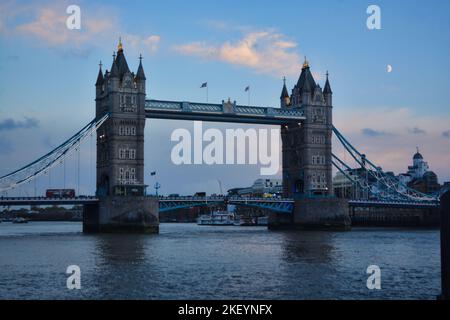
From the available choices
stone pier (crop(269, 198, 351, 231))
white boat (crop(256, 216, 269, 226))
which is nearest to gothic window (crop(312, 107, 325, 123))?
stone pier (crop(269, 198, 351, 231))

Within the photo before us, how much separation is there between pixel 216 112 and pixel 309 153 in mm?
18069

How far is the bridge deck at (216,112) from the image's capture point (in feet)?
309

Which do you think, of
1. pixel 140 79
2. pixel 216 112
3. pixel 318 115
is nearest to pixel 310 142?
pixel 318 115

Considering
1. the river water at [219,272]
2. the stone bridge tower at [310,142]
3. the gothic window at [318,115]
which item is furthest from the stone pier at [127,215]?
the gothic window at [318,115]

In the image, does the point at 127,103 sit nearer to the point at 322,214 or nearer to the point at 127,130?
the point at 127,130

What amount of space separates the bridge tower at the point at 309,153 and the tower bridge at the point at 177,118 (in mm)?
143

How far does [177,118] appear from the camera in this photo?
97500 millimetres

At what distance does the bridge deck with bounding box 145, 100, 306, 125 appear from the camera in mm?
94250

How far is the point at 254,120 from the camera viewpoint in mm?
102250

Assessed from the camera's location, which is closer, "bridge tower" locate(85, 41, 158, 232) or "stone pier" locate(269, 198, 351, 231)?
"bridge tower" locate(85, 41, 158, 232)

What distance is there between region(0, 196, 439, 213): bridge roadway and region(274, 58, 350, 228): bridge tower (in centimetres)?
311

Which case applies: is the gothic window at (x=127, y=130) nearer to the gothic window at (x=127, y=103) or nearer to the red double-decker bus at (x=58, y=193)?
the gothic window at (x=127, y=103)

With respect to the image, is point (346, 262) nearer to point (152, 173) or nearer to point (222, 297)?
point (222, 297)

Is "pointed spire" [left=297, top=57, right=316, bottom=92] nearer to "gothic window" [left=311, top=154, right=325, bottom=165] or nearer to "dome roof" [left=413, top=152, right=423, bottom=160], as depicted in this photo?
"gothic window" [left=311, top=154, right=325, bottom=165]
